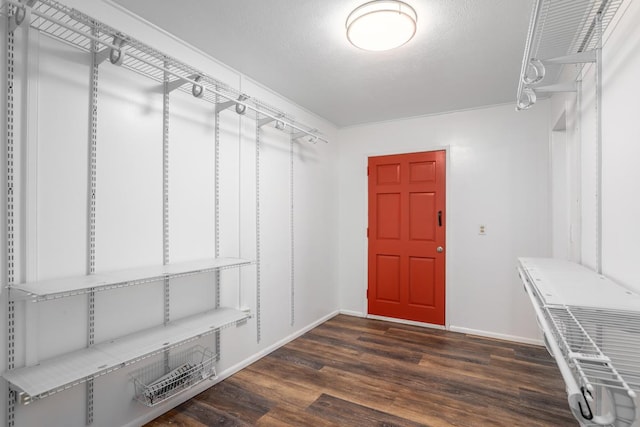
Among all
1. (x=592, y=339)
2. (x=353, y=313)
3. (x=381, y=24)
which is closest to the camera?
(x=592, y=339)

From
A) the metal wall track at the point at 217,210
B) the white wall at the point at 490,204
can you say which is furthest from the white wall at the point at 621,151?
the metal wall track at the point at 217,210

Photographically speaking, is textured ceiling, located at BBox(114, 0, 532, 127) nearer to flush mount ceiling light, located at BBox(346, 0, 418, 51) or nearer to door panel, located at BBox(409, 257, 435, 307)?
flush mount ceiling light, located at BBox(346, 0, 418, 51)

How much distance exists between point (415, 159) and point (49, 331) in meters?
3.72

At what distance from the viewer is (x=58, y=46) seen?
179 cm

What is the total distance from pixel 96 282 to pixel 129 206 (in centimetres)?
57

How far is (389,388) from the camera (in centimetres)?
261

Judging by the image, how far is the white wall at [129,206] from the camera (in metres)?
1.72

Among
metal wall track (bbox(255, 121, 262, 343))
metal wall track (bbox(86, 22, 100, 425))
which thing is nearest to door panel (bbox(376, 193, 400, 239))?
metal wall track (bbox(255, 121, 262, 343))

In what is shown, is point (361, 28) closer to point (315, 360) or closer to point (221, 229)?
point (221, 229)

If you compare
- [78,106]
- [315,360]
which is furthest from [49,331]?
[315,360]

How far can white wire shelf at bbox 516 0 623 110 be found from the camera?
1515mm

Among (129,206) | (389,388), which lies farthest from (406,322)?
(129,206)

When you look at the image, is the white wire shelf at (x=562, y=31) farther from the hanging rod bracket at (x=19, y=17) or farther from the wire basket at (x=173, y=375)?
the wire basket at (x=173, y=375)

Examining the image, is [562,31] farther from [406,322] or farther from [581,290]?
[406,322]
